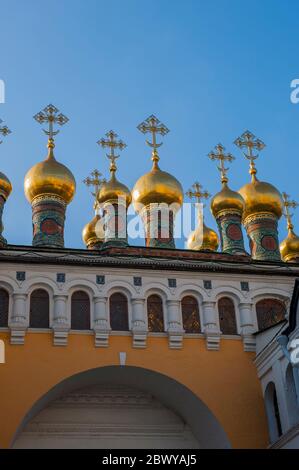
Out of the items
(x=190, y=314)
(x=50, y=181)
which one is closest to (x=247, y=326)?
(x=190, y=314)

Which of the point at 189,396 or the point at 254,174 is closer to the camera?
the point at 189,396

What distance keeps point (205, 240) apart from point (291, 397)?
885 cm

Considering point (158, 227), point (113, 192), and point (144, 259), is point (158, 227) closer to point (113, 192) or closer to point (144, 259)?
point (113, 192)

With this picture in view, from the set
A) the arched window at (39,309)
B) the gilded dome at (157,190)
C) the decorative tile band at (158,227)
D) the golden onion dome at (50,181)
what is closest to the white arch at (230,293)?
the arched window at (39,309)

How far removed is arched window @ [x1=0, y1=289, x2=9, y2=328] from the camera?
1298cm

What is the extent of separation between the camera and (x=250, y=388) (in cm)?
1341

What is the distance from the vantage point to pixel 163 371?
13219 millimetres

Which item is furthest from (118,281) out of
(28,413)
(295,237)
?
(295,237)

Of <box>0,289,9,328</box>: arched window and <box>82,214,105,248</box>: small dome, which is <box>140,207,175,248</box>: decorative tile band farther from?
<box>0,289,9,328</box>: arched window

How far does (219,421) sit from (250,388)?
34.2 inches

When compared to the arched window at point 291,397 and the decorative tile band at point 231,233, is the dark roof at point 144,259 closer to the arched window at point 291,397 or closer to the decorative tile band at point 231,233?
the decorative tile band at point 231,233

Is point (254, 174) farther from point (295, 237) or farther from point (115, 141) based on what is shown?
point (115, 141)

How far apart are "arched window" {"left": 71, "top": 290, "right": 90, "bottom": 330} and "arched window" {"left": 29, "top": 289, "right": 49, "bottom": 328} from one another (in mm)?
469

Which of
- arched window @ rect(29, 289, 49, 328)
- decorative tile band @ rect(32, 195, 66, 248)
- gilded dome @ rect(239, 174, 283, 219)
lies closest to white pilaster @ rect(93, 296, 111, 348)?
arched window @ rect(29, 289, 49, 328)
